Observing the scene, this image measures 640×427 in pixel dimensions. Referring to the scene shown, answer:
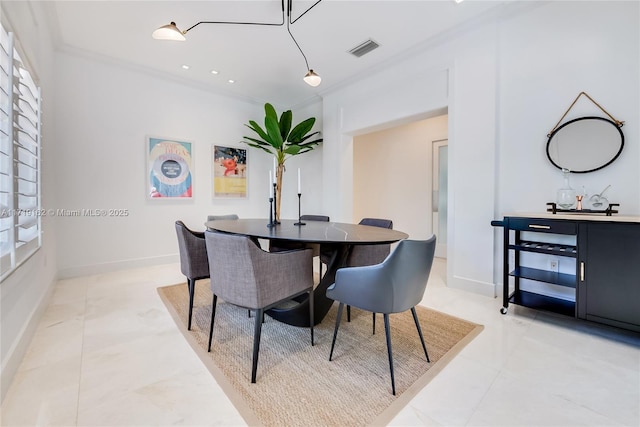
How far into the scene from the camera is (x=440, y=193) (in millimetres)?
4684

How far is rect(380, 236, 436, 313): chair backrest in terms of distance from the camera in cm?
146

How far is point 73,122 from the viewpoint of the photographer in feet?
11.3

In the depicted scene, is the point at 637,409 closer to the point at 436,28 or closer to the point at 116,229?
the point at 436,28

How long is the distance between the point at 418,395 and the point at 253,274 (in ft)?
3.62

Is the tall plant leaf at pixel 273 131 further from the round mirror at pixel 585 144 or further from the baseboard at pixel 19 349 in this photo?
the round mirror at pixel 585 144

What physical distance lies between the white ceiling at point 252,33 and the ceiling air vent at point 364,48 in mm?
62

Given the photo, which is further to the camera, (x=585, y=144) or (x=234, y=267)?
(x=585, y=144)

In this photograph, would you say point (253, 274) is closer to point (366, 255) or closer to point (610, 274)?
point (366, 255)

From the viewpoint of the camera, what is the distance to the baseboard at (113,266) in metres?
3.44

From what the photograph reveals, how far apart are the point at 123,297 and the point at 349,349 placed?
8.06 ft

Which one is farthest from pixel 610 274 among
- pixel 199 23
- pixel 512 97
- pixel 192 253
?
pixel 199 23

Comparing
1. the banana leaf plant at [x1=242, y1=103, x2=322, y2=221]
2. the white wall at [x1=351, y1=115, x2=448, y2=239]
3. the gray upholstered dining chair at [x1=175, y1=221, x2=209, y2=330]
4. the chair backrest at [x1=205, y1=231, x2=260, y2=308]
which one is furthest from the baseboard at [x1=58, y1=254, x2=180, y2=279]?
the white wall at [x1=351, y1=115, x2=448, y2=239]

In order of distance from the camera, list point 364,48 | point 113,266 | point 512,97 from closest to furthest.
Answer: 1. point 512,97
2. point 364,48
3. point 113,266

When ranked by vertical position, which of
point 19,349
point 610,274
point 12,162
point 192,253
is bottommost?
point 19,349
